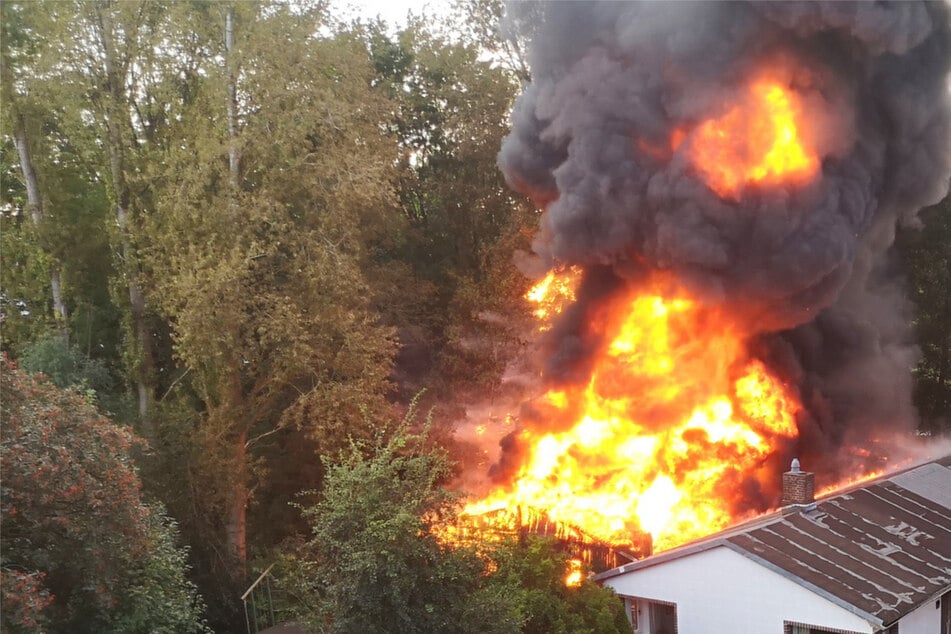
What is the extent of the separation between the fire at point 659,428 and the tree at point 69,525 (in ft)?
31.7

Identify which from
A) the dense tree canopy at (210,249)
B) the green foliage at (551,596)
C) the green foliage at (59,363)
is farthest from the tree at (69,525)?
the green foliage at (551,596)

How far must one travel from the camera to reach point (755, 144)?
70.4 ft

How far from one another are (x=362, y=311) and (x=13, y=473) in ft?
42.7

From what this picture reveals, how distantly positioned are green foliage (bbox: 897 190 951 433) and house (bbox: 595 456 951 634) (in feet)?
57.3

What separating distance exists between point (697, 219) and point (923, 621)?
9.94m

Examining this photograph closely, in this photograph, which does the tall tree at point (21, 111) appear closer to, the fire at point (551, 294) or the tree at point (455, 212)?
the tree at point (455, 212)

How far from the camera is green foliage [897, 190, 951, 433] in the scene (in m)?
32.5

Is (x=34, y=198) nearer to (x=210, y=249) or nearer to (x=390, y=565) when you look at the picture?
(x=210, y=249)

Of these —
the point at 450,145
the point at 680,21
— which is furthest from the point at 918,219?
the point at 450,145

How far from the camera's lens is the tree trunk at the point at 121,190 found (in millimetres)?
20484

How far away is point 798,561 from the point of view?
14.2 m

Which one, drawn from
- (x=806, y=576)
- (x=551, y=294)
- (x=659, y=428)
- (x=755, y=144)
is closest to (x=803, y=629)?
(x=806, y=576)

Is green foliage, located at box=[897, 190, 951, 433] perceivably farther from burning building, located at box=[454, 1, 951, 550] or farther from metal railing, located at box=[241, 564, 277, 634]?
metal railing, located at box=[241, 564, 277, 634]

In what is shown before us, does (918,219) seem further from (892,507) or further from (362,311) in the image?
(362,311)
